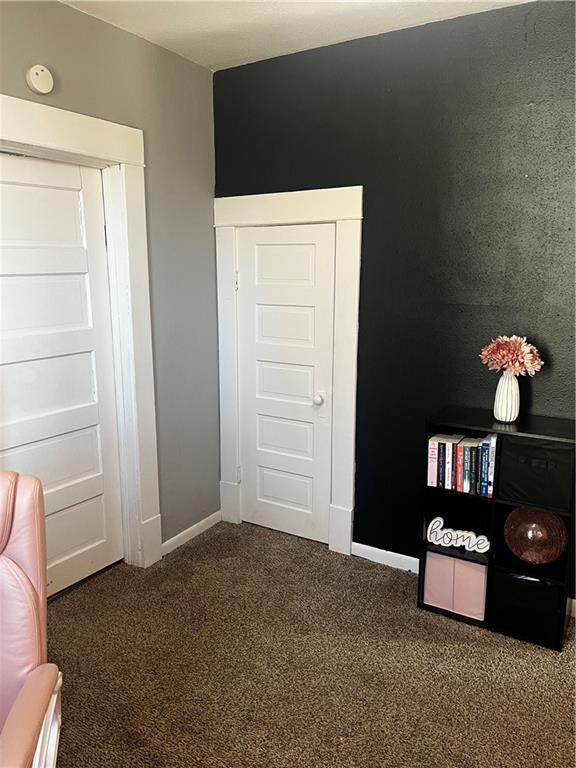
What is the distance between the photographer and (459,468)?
2.51m

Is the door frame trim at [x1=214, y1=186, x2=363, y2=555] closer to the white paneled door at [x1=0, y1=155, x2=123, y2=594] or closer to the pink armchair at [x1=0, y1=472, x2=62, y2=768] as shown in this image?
the white paneled door at [x1=0, y1=155, x2=123, y2=594]

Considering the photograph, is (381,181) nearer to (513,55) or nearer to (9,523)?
(513,55)

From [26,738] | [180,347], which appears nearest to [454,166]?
[180,347]

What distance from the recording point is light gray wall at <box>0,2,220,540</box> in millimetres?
2342

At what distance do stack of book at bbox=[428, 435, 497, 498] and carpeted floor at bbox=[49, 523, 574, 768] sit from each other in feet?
2.07

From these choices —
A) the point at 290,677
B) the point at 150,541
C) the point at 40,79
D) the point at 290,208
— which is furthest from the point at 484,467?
the point at 40,79

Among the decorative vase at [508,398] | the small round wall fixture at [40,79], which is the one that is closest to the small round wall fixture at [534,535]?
the decorative vase at [508,398]

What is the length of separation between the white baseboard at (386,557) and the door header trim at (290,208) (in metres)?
1.74

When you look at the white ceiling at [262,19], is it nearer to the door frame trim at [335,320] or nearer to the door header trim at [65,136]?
the door header trim at [65,136]

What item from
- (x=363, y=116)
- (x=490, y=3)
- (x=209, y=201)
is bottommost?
(x=209, y=201)

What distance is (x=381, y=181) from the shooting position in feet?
9.12

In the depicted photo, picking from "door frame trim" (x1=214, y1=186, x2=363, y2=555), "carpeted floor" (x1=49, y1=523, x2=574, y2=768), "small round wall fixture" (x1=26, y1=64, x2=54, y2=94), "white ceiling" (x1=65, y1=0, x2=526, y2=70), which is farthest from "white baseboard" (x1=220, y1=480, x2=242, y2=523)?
"white ceiling" (x1=65, y1=0, x2=526, y2=70)

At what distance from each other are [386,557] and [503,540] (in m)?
0.73

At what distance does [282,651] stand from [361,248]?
1892 millimetres
